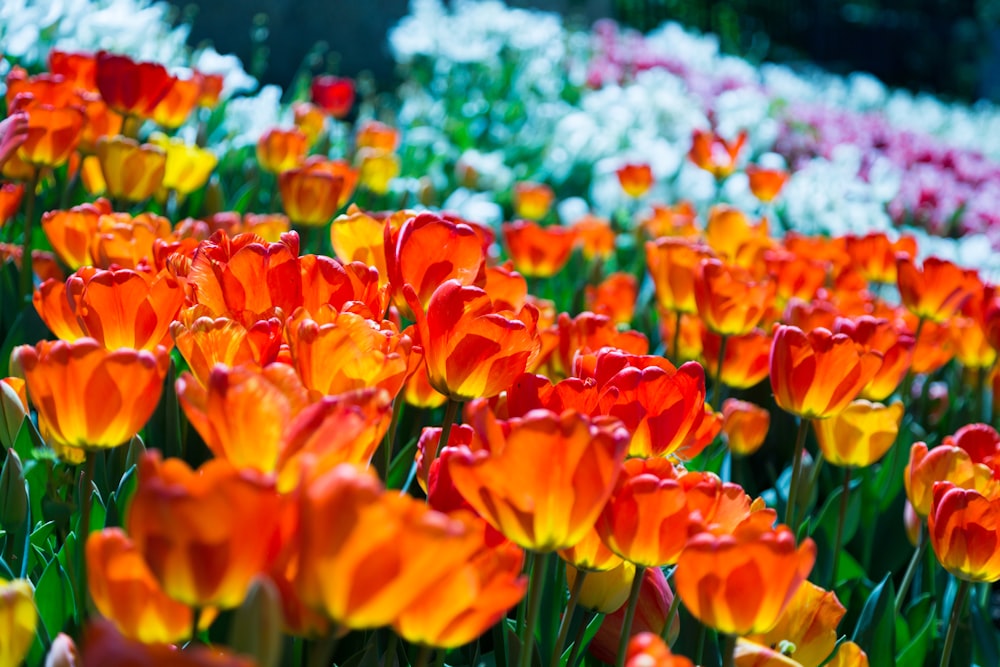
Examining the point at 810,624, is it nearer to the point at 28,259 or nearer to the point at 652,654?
the point at 652,654

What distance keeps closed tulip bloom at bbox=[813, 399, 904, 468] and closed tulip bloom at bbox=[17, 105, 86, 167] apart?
1170 millimetres

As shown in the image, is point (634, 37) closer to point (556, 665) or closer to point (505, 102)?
point (505, 102)

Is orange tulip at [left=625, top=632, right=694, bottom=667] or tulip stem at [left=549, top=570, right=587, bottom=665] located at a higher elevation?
orange tulip at [left=625, top=632, right=694, bottom=667]

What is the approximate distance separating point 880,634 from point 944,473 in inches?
9.7

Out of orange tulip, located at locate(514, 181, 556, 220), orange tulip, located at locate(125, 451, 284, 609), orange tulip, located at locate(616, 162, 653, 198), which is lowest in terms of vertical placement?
orange tulip, located at locate(514, 181, 556, 220)

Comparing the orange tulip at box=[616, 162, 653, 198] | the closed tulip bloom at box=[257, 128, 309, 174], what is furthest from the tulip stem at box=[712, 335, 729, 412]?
the orange tulip at box=[616, 162, 653, 198]

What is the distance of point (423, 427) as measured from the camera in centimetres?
145

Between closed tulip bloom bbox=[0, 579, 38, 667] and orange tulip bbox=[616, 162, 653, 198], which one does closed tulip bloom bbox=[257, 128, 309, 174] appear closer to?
orange tulip bbox=[616, 162, 653, 198]

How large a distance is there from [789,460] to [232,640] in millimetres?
1705

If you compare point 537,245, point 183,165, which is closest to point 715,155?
point 537,245

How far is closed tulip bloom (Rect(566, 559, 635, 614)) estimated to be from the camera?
95 cm

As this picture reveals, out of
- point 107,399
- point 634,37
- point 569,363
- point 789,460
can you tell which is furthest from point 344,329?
point 634,37

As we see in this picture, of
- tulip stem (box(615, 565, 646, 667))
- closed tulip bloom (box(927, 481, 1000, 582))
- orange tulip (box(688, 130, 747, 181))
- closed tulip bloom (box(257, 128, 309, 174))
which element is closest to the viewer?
tulip stem (box(615, 565, 646, 667))

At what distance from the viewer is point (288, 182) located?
6.13 ft
